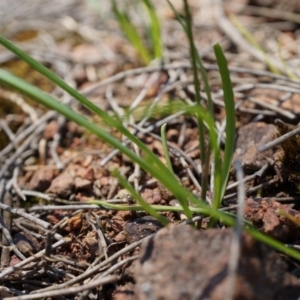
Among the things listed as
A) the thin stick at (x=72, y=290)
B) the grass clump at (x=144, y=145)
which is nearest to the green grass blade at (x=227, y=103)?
the grass clump at (x=144, y=145)

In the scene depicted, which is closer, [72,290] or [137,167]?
[72,290]

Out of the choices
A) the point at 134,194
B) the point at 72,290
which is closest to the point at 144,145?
the point at 134,194

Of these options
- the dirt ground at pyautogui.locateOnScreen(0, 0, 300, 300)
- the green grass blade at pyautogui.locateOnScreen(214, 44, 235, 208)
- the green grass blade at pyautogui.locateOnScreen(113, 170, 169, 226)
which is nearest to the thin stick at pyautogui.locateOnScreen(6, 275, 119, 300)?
the dirt ground at pyautogui.locateOnScreen(0, 0, 300, 300)

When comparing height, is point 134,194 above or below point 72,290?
above

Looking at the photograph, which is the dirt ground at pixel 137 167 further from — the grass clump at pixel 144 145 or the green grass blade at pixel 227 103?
the green grass blade at pixel 227 103

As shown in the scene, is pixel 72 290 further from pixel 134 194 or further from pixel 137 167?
pixel 137 167

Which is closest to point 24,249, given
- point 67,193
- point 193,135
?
point 67,193

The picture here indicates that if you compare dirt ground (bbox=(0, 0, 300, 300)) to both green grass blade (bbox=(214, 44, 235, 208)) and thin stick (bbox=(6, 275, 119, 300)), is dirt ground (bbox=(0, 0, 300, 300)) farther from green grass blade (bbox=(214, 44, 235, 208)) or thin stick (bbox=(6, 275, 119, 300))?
green grass blade (bbox=(214, 44, 235, 208))

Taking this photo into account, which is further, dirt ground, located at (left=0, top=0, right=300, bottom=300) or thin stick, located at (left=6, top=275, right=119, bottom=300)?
thin stick, located at (left=6, top=275, right=119, bottom=300)

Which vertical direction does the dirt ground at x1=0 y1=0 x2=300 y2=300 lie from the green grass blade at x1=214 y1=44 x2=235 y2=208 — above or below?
below
